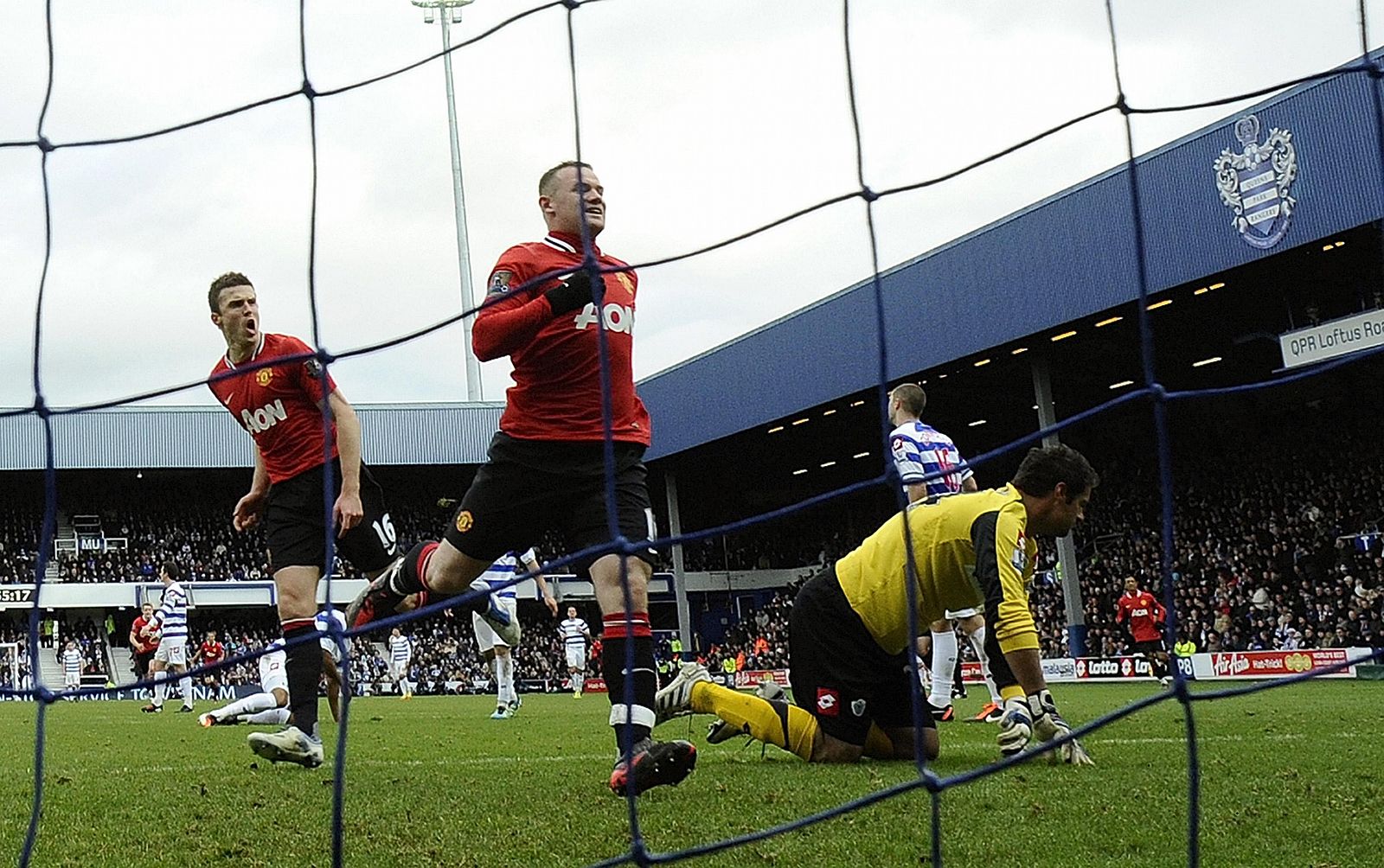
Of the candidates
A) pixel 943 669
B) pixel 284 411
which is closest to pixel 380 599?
pixel 284 411

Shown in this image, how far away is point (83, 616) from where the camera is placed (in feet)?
127

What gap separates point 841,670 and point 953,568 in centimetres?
56

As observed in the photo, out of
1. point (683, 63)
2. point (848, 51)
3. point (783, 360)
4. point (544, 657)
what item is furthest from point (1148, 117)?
point (544, 657)

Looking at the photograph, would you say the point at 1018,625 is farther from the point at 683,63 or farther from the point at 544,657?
the point at 544,657

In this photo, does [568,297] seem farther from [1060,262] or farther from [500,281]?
[1060,262]

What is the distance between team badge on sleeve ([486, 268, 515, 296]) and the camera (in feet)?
14.1

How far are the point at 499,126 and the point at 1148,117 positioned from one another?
5.50ft

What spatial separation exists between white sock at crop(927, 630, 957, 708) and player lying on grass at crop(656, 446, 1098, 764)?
245cm

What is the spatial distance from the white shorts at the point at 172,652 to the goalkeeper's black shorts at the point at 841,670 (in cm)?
1154

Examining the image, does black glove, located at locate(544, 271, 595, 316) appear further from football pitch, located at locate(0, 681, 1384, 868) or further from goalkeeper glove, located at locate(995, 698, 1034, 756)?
goalkeeper glove, located at locate(995, 698, 1034, 756)

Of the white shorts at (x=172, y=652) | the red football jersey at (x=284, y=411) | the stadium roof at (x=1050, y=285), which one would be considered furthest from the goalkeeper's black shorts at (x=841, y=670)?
the white shorts at (x=172, y=652)

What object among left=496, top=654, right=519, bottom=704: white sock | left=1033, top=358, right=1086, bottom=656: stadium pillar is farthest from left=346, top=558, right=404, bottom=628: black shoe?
left=1033, top=358, right=1086, bottom=656: stadium pillar

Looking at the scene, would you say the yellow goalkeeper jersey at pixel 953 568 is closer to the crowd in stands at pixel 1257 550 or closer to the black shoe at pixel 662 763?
the black shoe at pixel 662 763

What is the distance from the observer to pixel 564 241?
15.2 feet
